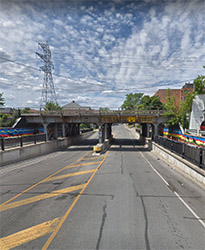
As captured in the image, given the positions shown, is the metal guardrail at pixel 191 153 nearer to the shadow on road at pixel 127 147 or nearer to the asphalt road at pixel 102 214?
the asphalt road at pixel 102 214

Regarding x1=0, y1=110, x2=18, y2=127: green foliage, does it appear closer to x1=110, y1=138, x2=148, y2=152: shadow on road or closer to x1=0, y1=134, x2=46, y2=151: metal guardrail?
x1=0, y1=134, x2=46, y2=151: metal guardrail

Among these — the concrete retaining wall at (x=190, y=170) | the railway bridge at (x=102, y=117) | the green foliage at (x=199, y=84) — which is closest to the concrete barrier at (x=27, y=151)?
the railway bridge at (x=102, y=117)

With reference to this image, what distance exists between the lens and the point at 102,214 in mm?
5148

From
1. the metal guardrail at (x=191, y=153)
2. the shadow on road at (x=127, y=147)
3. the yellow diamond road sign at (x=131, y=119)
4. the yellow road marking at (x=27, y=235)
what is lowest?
the shadow on road at (x=127, y=147)

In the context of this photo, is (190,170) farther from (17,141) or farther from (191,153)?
(17,141)

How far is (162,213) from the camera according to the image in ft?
17.3

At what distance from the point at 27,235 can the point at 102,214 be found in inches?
105

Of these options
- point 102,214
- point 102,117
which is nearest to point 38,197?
point 102,214

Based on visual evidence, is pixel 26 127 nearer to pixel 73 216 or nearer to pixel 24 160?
pixel 24 160

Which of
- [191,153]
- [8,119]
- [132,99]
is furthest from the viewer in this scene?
[132,99]

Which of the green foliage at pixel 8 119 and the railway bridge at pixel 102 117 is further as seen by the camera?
the railway bridge at pixel 102 117

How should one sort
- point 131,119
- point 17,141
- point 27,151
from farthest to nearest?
point 131,119, point 27,151, point 17,141

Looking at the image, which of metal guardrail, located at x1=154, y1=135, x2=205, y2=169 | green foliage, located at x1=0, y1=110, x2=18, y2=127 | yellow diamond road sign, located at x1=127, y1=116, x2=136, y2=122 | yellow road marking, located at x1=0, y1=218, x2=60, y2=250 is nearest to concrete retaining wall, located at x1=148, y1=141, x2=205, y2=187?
metal guardrail, located at x1=154, y1=135, x2=205, y2=169

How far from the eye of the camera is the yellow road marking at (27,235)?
384 cm
